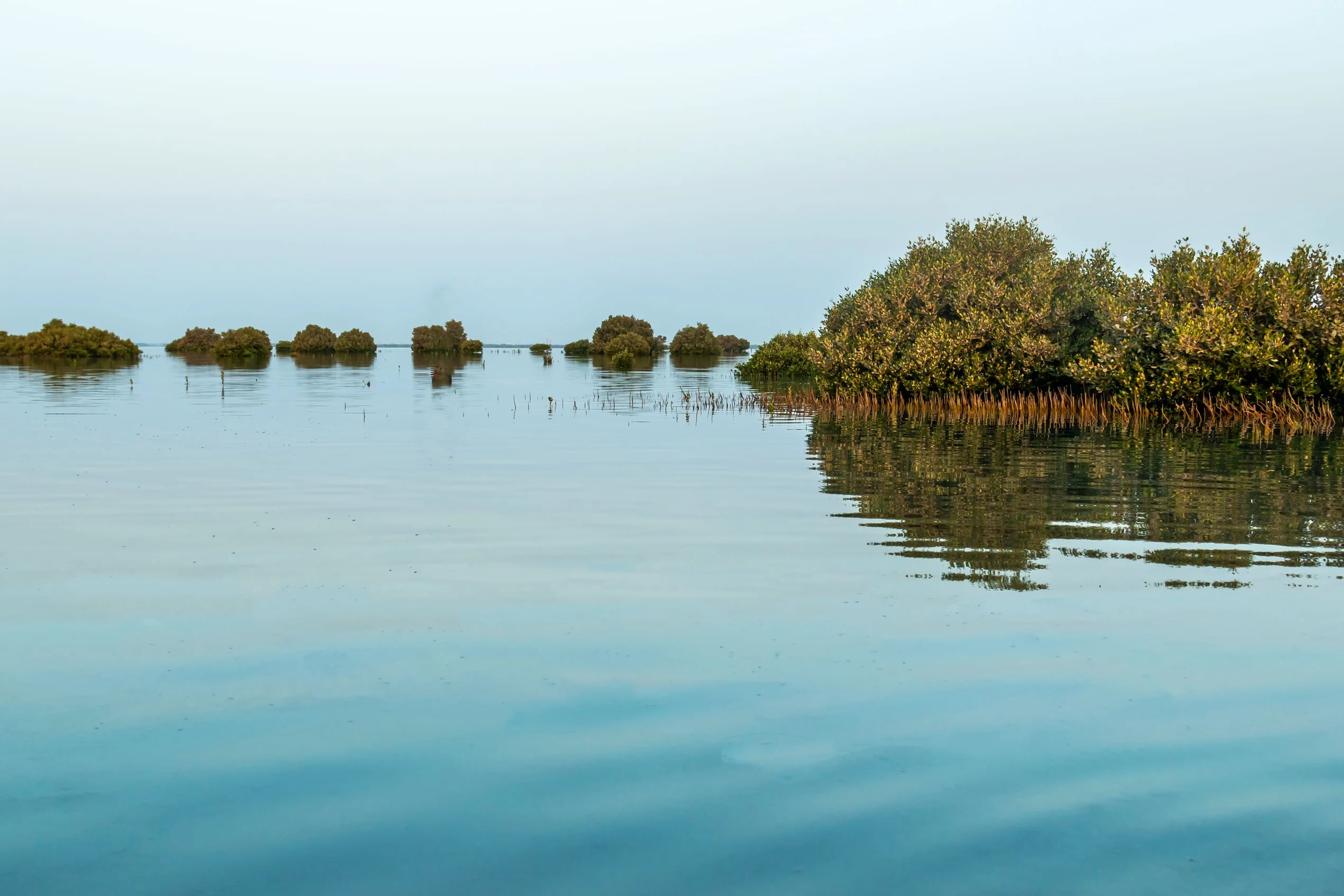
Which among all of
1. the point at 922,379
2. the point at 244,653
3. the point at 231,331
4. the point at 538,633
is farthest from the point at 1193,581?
the point at 231,331

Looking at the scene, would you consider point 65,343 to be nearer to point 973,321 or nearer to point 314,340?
point 314,340

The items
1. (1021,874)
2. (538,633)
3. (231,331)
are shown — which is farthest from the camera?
(231,331)

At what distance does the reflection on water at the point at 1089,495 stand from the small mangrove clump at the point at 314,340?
167745 mm

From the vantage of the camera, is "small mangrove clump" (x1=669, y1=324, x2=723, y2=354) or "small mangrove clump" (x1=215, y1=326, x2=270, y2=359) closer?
"small mangrove clump" (x1=215, y1=326, x2=270, y2=359)

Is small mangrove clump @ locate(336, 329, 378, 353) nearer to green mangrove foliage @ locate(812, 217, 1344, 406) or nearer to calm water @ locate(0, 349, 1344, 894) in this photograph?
green mangrove foliage @ locate(812, 217, 1344, 406)

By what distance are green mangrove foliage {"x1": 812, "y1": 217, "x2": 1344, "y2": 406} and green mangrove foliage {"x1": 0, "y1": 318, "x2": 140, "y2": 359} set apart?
113 m

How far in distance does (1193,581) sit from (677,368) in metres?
110

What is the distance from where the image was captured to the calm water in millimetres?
5875

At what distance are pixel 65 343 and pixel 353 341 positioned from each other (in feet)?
209

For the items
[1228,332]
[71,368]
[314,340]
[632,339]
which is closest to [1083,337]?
[1228,332]

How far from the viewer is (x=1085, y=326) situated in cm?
4931

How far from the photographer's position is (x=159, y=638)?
34.3 feet

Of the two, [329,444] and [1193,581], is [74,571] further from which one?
[329,444]

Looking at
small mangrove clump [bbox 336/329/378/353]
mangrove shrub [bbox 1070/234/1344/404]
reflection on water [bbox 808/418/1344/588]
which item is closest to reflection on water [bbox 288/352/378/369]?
small mangrove clump [bbox 336/329/378/353]
